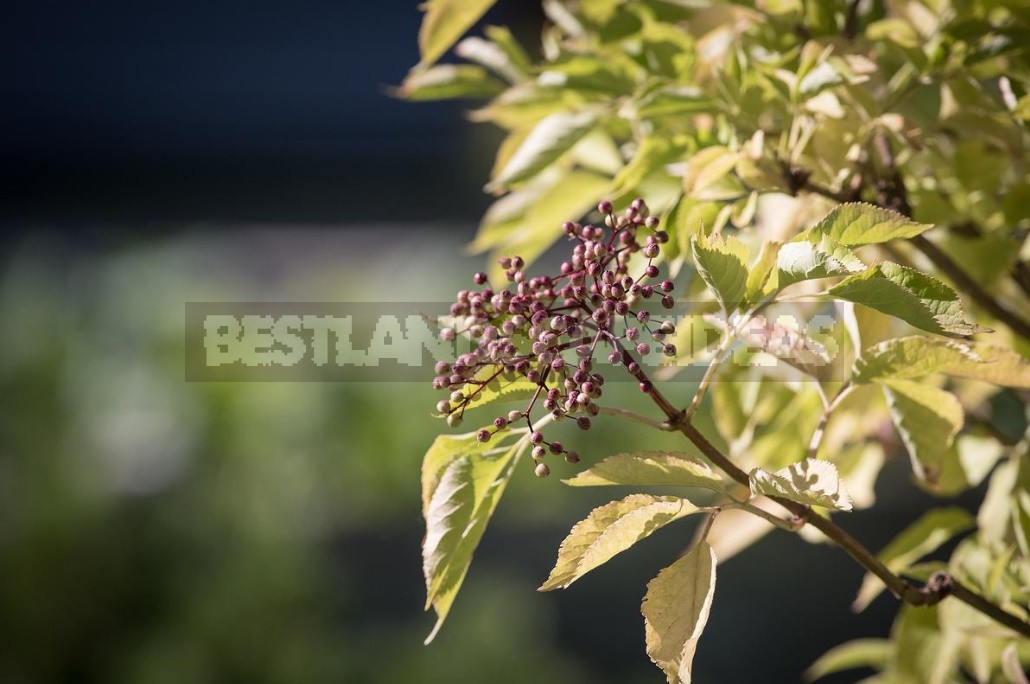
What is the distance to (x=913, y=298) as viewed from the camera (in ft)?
1.10

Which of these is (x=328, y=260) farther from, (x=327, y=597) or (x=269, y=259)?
(x=327, y=597)

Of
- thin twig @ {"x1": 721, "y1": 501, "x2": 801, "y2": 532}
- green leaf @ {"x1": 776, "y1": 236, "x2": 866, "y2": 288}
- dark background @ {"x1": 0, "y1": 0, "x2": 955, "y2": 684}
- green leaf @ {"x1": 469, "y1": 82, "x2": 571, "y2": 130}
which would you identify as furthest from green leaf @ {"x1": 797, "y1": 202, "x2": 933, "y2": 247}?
dark background @ {"x1": 0, "y1": 0, "x2": 955, "y2": 684}

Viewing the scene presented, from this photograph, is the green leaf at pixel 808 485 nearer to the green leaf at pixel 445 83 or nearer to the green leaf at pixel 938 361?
Result: the green leaf at pixel 938 361

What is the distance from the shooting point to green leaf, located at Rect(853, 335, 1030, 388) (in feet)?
1.29

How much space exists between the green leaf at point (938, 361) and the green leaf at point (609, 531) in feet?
0.35

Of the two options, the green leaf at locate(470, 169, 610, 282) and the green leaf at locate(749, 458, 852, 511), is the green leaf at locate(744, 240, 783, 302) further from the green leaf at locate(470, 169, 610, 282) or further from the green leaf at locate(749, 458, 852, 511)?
the green leaf at locate(470, 169, 610, 282)

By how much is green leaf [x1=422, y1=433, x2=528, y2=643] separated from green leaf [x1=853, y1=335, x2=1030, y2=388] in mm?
153

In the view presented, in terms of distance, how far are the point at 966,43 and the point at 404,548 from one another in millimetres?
1491

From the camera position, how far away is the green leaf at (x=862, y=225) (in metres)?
0.35

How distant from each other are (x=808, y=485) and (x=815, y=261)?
0.26 feet

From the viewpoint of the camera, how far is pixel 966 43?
488 mm

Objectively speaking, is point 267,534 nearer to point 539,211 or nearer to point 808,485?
point 539,211

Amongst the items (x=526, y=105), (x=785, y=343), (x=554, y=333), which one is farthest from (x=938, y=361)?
(x=526, y=105)

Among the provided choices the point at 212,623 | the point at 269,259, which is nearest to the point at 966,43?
the point at 212,623
